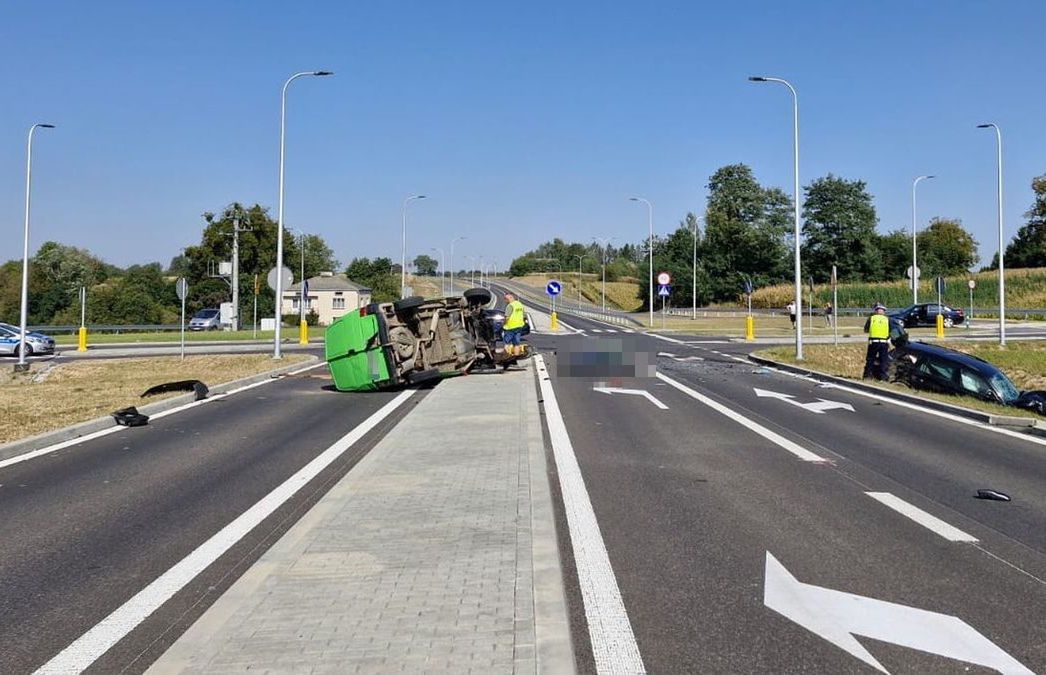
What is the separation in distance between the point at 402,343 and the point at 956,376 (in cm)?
1132

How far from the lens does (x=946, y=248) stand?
374 ft

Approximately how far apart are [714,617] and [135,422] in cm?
1100

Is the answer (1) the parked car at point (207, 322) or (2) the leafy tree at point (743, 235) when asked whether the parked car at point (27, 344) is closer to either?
(1) the parked car at point (207, 322)

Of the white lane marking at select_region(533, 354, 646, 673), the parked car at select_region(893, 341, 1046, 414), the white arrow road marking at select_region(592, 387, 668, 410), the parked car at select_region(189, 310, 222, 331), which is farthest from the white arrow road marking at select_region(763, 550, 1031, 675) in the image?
the parked car at select_region(189, 310, 222, 331)

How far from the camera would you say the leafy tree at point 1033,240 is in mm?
87438

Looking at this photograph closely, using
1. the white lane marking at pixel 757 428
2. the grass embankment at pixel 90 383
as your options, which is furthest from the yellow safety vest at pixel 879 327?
the grass embankment at pixel 90 383

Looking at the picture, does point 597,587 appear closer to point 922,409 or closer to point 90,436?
point 90,436

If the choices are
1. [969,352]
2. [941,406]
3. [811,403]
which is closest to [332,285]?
[969,352]

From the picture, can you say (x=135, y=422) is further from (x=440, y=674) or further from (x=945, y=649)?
(x=945, y=649)

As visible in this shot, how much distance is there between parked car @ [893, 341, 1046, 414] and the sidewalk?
1188 cm

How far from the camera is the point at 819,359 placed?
28.8m

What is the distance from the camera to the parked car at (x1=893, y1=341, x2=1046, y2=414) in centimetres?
1686

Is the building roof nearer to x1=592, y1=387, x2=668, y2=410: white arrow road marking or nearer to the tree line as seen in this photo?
the tree line

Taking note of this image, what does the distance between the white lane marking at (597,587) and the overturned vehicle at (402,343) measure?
8331mm
